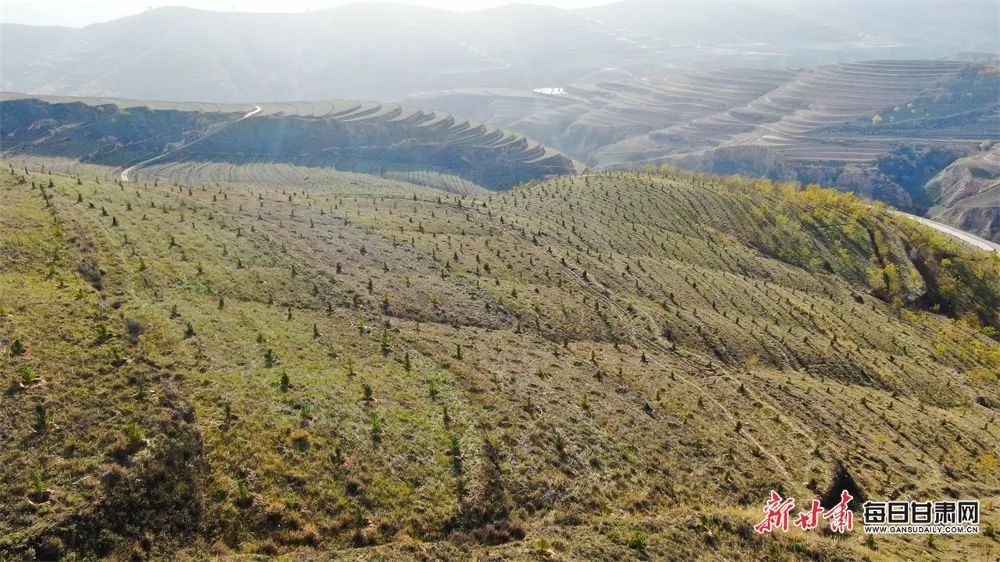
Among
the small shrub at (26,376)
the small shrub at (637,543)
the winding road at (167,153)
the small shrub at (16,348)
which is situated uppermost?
the winding road at (167,153)

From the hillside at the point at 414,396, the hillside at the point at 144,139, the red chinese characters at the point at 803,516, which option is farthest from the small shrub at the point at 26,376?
the hillside at the point at 144,139

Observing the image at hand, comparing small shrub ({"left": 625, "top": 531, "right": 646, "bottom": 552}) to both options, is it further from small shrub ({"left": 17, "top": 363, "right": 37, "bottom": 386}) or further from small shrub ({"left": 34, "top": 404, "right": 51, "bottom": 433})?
small shrub ({"left": 17, "top": 363, "right": 37, "bottom": 386})

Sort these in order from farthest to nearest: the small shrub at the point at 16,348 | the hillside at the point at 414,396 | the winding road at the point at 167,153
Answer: the winding road at the point at 167,153 < the small shrub at the point at 16,348 < the hillside at the point at 414,396

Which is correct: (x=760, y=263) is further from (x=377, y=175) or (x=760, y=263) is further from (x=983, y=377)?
(x=377, y=175)

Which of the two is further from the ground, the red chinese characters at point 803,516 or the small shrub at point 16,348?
the small shrub at point 16,348

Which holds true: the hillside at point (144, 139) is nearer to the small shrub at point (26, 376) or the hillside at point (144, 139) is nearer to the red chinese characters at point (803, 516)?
the small shrub at point (26, 376)

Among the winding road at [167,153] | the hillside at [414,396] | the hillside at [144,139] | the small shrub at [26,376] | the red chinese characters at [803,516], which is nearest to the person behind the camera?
the hillside at [414,396]

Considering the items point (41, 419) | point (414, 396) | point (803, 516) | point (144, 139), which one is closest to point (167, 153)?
point (144, 139)

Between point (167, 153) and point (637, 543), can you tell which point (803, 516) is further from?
point (167, 153)
